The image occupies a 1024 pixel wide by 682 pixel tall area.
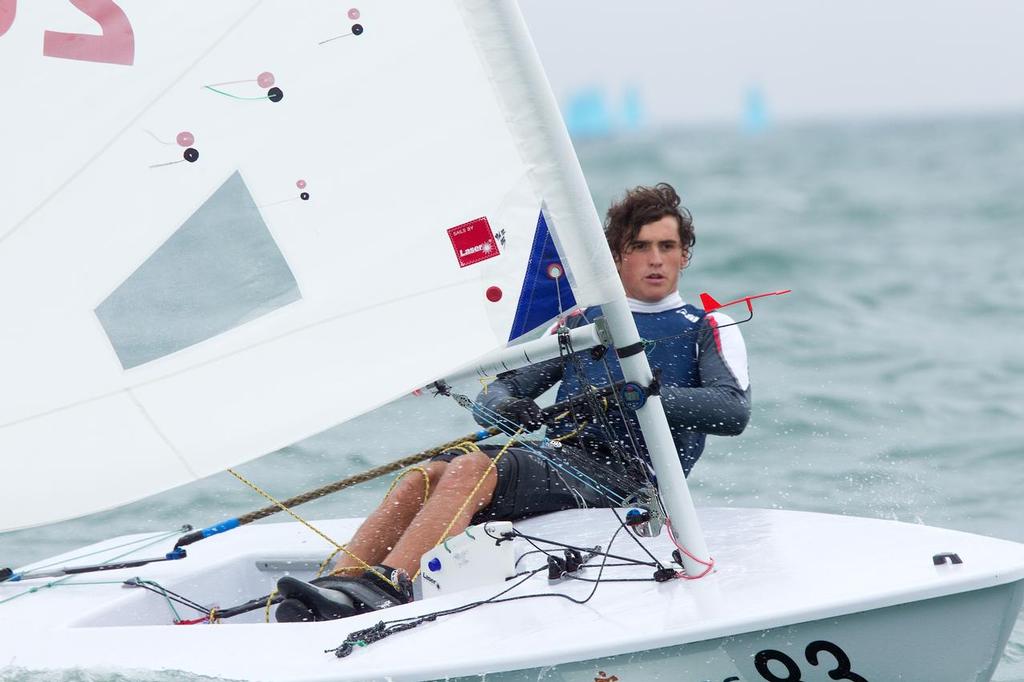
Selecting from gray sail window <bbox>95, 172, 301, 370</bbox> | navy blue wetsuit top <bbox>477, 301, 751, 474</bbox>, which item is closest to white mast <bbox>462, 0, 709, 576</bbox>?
navy blue wetsuit top <bbox>477, 301, 751, 474</bbox>

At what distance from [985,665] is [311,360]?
1224 mm

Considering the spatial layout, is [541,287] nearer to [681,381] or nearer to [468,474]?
[468,474]

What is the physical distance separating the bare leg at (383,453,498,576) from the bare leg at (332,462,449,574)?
1.2 inches

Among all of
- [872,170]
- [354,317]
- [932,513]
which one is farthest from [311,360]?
[872,170]

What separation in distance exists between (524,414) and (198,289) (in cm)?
76

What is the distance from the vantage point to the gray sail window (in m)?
2.17

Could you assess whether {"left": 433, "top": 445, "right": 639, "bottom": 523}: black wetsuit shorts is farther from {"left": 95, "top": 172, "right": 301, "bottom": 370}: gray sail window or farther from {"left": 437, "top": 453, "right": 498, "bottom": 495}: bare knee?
{"left": 95, "top": 172, "right": 301, "bottom": 370}: gray sail window

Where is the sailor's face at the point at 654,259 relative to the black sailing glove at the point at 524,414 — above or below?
above

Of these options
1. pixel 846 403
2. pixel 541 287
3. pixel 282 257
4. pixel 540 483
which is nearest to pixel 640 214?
pixel 540 483

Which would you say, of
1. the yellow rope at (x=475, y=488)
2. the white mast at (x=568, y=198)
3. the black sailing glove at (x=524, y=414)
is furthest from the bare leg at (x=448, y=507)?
the white mast at (x=568, y=198)

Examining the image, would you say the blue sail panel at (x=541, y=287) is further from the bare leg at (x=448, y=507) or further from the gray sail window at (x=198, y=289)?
the bare leg at (x=448, y=507)

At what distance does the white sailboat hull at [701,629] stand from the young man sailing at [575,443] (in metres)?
0.13

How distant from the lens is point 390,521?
2.69m

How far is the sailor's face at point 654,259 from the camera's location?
114 inches
